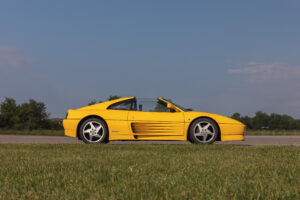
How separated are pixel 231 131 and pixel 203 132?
2.53ft

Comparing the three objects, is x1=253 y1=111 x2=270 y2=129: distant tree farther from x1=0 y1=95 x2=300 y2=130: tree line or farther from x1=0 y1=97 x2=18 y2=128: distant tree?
x1=0 y1=97 x2=18 y2=128: distant tree

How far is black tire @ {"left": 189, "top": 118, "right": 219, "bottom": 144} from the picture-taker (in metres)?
8.66

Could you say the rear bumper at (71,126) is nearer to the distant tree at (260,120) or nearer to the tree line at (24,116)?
the tree line at (24,116)

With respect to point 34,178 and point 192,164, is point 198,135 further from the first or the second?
point 34,178

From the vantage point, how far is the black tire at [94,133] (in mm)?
8828

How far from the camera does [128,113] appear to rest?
29.2ft

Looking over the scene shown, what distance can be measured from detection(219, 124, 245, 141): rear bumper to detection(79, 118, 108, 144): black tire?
3.09 m

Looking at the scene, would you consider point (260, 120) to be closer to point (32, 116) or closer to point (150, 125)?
point (32, 116)

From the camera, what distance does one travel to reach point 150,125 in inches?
343

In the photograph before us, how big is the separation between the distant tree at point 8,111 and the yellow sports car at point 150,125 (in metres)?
63.1

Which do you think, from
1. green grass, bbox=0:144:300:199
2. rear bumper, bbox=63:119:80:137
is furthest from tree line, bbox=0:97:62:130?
green grass, bbox=0:144:300:199

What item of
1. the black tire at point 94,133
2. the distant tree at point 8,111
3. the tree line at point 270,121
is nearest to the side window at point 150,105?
the black tire at point 94,133

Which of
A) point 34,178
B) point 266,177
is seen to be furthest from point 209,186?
point 34,178

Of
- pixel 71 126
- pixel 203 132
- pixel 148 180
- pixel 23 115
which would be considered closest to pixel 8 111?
pixel 23 115
